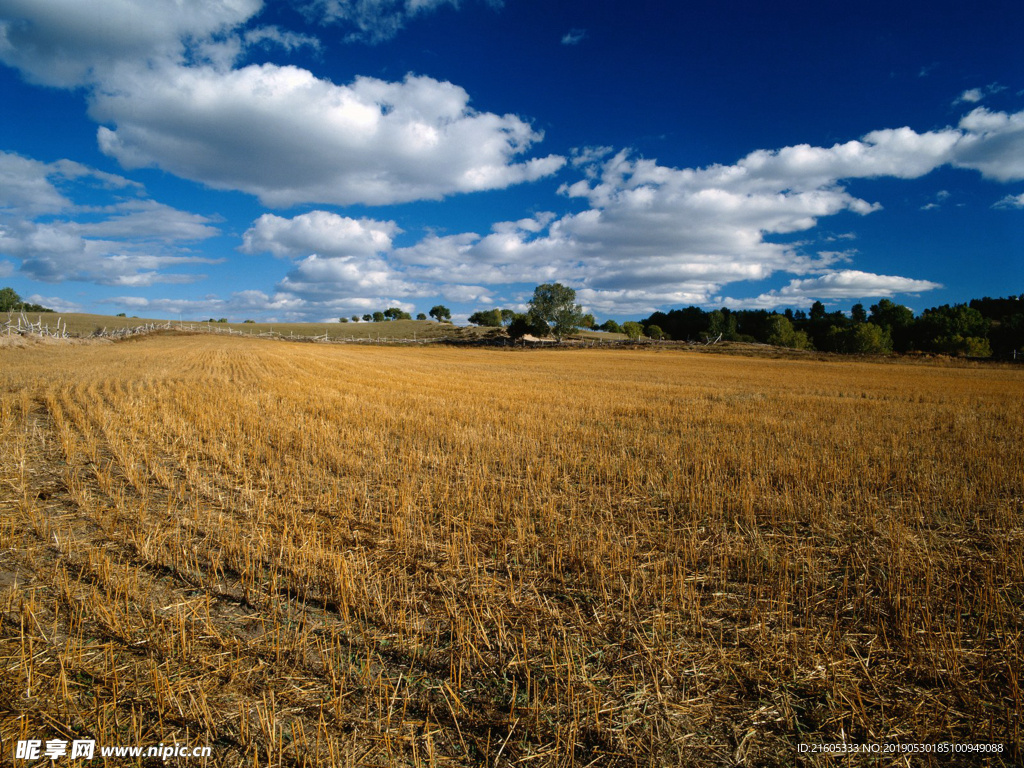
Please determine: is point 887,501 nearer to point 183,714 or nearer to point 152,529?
point 183,714

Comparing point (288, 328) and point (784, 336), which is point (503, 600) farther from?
point (784, 336)

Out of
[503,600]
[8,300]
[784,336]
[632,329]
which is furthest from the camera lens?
[632,329]

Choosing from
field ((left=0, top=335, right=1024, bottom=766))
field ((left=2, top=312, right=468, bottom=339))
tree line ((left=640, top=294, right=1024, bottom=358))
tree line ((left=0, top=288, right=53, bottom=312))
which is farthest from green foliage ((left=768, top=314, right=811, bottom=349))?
tree line ((left=0, top=288, right=53, bottom=312))

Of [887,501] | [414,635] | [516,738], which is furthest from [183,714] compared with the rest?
[887,501]

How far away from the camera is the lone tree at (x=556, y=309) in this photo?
105m

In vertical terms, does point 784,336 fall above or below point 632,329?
below

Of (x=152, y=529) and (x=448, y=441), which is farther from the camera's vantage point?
(x=448, y=441)

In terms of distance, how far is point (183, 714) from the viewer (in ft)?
8.72

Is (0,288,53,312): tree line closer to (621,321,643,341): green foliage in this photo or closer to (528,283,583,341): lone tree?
(528,283,583,341): lone tree

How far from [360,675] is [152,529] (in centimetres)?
364

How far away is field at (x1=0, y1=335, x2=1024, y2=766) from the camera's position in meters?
2.67

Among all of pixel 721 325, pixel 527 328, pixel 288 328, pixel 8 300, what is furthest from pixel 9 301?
pixel 721 325

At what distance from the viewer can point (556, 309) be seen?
344 ft

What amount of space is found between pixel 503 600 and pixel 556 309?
103 m
